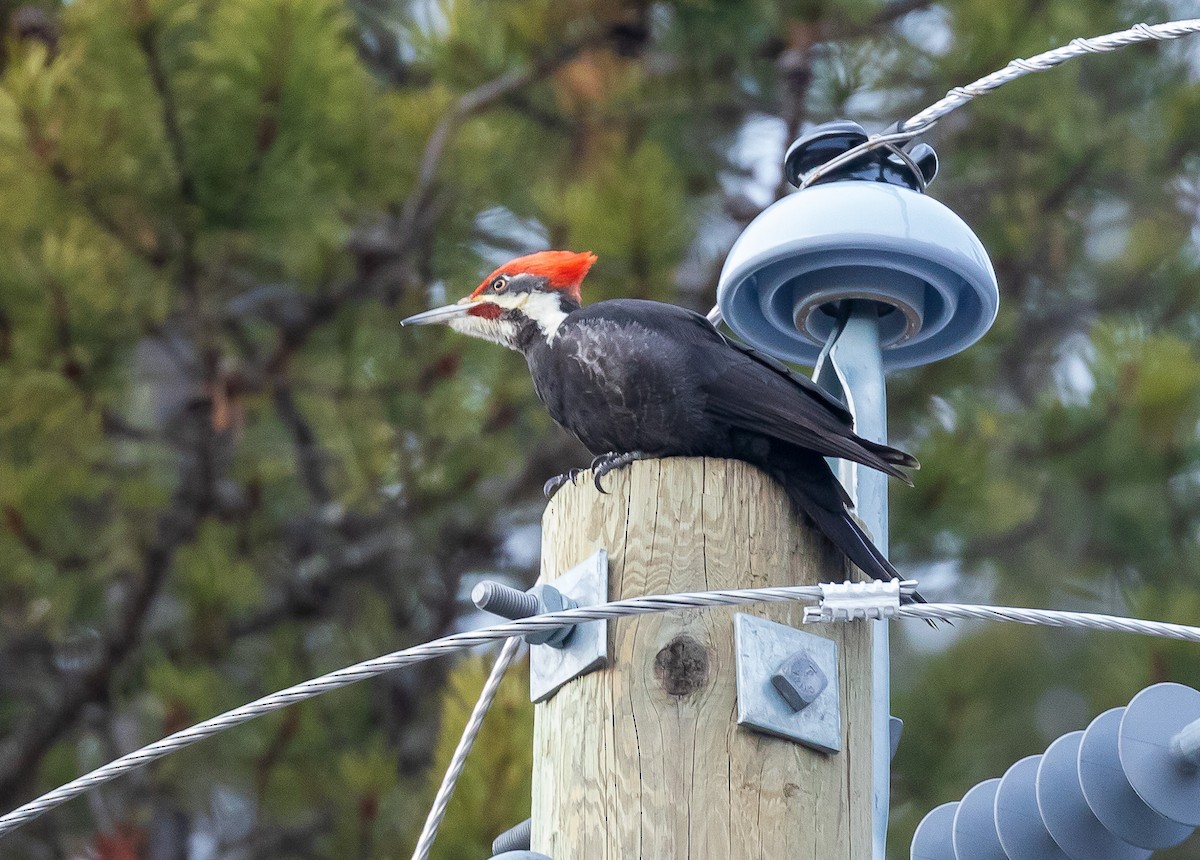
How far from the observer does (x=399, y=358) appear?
5.29 metres

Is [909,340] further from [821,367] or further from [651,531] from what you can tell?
[651,531]

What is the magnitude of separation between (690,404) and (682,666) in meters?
0.80

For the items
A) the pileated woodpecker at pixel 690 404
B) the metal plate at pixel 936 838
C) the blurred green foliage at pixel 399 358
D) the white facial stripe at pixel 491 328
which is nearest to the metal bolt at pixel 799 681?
the pileated woodpecker at pixel 690 404

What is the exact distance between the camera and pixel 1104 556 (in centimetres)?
556

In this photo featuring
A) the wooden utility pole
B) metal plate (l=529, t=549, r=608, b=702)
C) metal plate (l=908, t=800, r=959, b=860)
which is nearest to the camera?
the wooden utility pole

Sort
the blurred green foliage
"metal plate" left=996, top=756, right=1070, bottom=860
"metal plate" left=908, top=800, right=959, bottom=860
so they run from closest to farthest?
"metal plate" left=996, top=756, right=1070, bottom=860 < "metal plate" left=908, top=800, right=959, bottom=860 < the blurred green foliage

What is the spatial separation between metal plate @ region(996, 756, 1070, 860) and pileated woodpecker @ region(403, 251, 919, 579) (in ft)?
1.29

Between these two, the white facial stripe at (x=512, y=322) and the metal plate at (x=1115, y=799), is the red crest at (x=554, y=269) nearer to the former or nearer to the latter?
the white facial stripe at (x=512, y=322)

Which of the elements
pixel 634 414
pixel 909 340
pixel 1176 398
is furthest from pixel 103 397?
pixel 1176 398

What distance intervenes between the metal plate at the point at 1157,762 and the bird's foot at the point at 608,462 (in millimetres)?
790

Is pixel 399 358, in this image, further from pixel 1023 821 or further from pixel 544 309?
pixel 1023 821

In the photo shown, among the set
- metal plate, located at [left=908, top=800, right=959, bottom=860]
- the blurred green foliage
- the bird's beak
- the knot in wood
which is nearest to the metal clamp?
the knot in wood

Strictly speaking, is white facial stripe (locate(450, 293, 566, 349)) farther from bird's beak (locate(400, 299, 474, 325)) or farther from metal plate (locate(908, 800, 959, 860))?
metal plate (locate(908, 800, 959, 860))

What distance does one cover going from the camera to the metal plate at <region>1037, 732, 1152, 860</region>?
231cm
